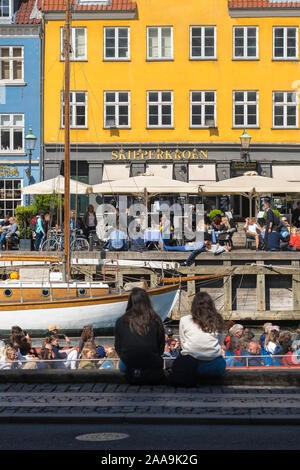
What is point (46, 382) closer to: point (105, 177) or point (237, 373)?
point (237, 373)

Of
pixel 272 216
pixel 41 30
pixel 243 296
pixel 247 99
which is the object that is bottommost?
pixel 243 296

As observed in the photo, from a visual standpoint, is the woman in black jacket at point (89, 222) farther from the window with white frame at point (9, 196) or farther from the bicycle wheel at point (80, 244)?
the window with white frame at point (9, 196)

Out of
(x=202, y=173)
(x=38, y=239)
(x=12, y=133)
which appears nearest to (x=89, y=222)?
(x=38, y=239)

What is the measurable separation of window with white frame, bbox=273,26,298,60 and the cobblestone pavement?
32.1 meters

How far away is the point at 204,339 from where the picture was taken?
31.2 feet

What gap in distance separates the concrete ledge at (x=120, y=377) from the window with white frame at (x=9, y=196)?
30035 mm

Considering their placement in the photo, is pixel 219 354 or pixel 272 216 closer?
pixel 219 354

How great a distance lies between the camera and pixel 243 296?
28.2 meters

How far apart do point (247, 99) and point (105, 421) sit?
33.1 metres

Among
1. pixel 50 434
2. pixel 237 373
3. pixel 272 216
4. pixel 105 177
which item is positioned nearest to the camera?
pixel 50 434

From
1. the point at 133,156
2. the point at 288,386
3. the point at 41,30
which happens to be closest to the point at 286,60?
the point at 133,156

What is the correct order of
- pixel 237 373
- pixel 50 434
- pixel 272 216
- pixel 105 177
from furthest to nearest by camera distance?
pixel 105 177
pixel 272 216
pixel 237 373
pixel 50 434

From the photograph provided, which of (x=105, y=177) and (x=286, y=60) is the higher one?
(x=286, y=60)

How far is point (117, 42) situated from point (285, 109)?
794cm
